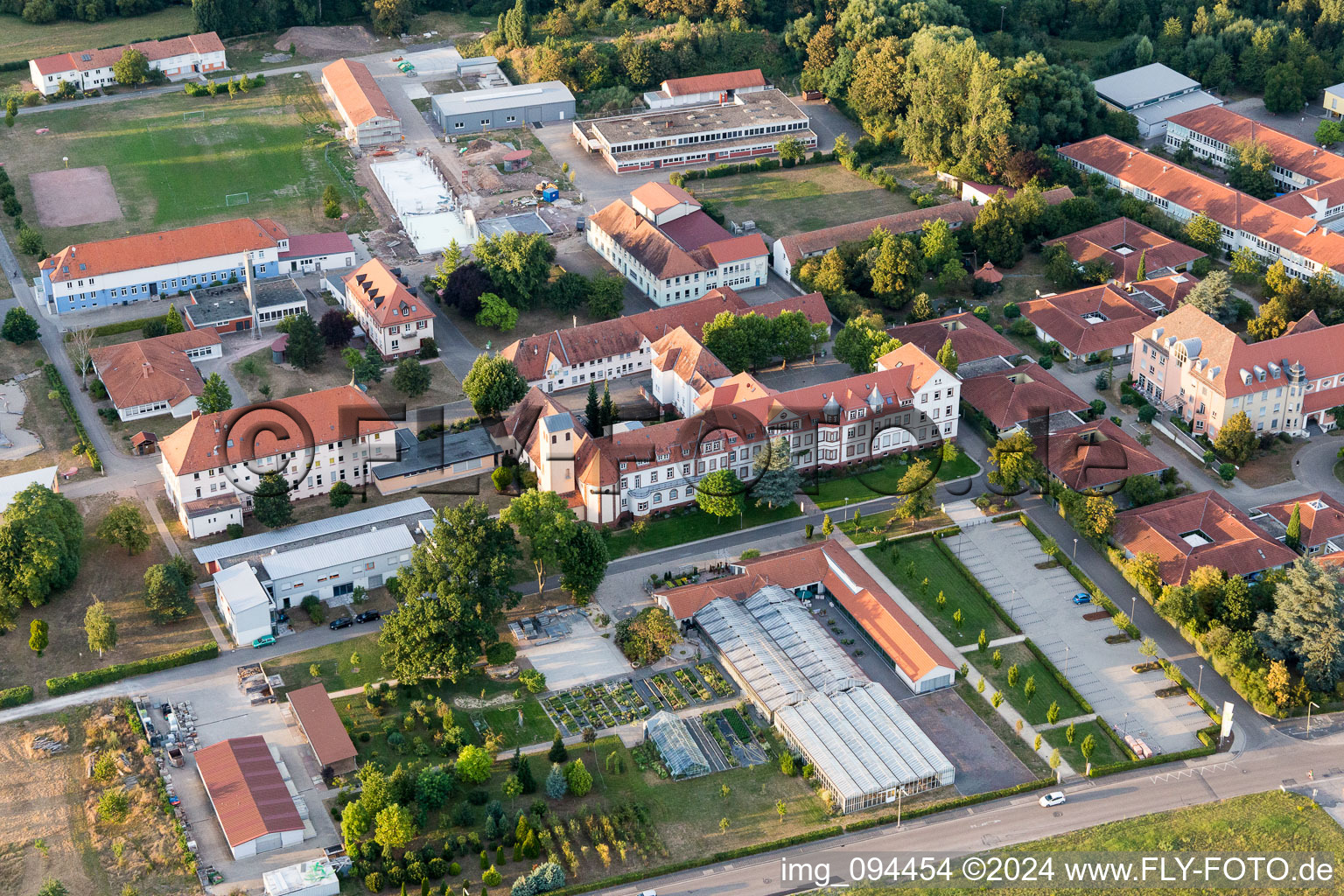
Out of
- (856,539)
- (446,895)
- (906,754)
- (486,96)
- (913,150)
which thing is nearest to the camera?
(446,895)

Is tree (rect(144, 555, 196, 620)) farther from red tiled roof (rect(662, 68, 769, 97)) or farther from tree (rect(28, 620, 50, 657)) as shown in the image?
red tiled roof (rect(662, 68, 769, 97))

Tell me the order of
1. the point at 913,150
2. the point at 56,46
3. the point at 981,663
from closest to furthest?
the point at 981,663
the point at 913,150
the point at 56,46

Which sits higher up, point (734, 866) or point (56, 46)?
point (56, 46)

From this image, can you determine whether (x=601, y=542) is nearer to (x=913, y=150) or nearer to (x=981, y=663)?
(x=981, y=663)

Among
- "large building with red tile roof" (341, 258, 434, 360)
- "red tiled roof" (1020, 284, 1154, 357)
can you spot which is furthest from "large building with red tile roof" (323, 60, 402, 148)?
"red tiled roof" (1020, 284, 1154, 357)

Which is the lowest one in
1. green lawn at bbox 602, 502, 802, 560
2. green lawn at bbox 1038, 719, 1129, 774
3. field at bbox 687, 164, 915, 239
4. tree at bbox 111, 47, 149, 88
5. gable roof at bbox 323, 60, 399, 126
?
green lawn at bbox 1038, 719, 1129, 774

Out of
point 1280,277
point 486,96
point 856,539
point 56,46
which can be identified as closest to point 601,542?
point 856,539
